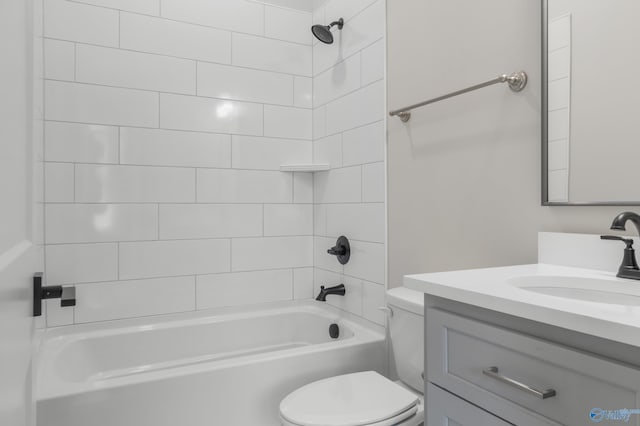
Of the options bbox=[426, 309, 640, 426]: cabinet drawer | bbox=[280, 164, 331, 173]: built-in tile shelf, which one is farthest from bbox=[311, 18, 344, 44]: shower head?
bbox=[426, 309, 640, 426]: cabinet drawer

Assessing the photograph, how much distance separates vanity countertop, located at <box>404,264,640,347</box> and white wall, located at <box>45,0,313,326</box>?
4.93 feet

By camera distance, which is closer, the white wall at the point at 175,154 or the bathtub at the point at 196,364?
the bathtub at the point at 196,364

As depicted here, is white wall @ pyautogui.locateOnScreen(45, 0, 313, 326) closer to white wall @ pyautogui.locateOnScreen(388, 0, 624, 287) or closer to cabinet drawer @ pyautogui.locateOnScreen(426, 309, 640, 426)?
white wall @ pyautogui.locateOnScreen(388, 0, 624, 287)

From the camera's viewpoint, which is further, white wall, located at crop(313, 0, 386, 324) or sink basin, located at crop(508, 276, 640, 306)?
white wall, located at crop(313, 0, 386, 324)

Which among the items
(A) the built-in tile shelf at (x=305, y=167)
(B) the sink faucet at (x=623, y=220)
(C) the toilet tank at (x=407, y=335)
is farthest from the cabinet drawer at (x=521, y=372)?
(A) the built-in tile shelf at (x=305, y=167)

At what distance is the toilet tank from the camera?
1441mm

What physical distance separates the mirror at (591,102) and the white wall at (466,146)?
0.15 feet

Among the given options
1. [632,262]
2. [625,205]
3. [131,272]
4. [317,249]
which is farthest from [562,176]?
[131,272]

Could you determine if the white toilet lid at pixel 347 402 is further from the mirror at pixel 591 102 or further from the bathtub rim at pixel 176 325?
the mirror at pixel 591 102

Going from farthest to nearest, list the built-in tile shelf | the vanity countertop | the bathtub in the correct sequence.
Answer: the built-in tile shelf
the bathtub
the vanity countertop

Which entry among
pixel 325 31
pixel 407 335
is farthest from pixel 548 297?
pixel 325 31

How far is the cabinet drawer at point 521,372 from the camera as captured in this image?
61 centimetres

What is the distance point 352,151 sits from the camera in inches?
82.7

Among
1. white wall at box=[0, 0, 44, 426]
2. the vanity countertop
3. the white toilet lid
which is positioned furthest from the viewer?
the white toilet lid
